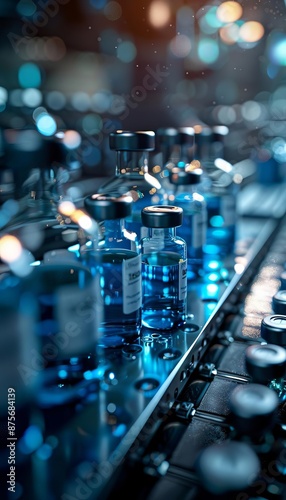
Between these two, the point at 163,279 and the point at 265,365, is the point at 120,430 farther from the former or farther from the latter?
the point at 163,279

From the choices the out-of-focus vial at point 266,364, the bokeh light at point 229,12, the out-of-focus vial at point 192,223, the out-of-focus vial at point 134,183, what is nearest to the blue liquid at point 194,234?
the out-of-focus vial at point 192,223

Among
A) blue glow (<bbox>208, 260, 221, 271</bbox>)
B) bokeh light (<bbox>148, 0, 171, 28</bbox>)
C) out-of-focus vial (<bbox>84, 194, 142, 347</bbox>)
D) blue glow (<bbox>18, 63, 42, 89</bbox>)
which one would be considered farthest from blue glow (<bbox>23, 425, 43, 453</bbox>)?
bokeh light (<bbox>148, 0, 171, 28</bbox>)

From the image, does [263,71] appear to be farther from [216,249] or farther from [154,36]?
[216,249]

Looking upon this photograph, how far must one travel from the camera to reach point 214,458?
0.44 m

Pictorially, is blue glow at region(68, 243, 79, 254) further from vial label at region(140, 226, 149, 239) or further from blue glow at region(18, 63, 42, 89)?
blue glow at region(18, 63, 42, 89)

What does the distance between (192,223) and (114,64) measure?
0.63 m

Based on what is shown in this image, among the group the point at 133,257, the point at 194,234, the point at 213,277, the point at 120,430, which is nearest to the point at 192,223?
the point at 194,234

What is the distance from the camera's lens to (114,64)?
1.41m

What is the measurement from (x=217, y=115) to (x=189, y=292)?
1.49 metres

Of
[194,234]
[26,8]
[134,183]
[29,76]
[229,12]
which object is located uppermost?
[229,12]

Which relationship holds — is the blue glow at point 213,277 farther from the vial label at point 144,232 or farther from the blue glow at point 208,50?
the blue glow at point 208,50

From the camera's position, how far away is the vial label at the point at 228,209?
1246mm

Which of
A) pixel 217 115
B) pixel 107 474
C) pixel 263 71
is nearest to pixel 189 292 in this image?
pixel 107 474

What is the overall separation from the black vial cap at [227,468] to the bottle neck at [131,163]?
62cm
